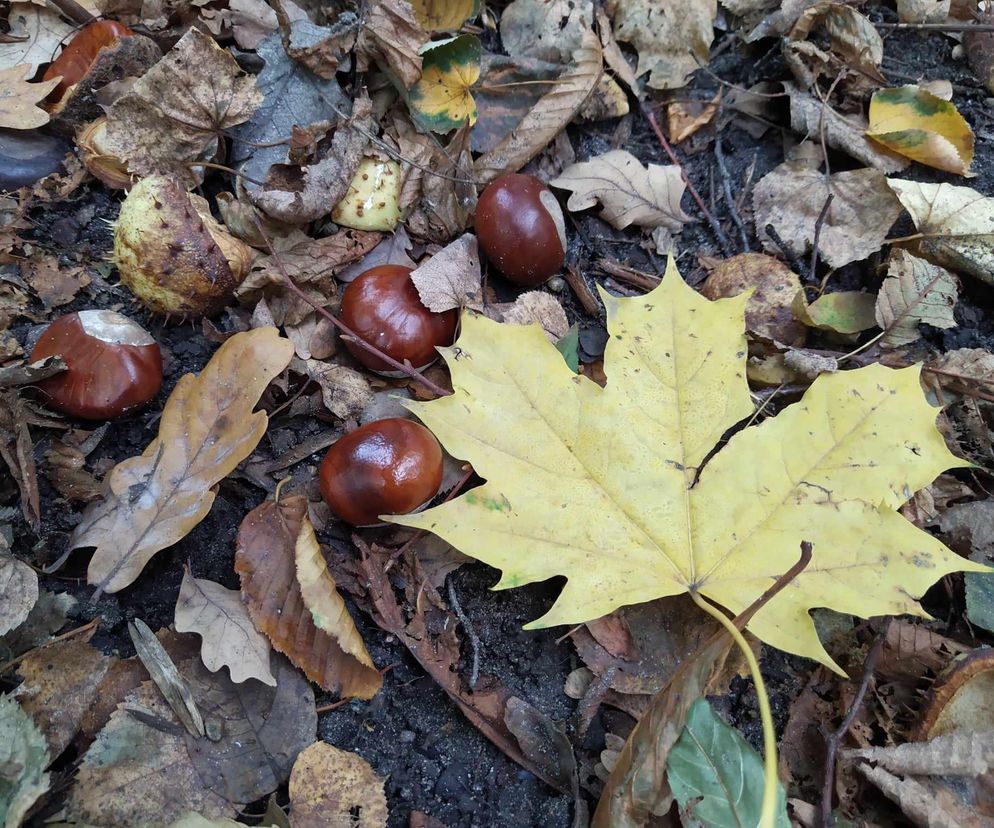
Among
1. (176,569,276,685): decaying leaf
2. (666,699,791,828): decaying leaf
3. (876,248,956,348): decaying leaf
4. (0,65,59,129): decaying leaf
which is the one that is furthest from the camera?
(0,65,59,129): decaying leaf

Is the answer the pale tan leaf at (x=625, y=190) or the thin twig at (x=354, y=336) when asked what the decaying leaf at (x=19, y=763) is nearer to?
the thin twig at (x=354, y=336)

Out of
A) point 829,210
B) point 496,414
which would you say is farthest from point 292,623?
point 829,210

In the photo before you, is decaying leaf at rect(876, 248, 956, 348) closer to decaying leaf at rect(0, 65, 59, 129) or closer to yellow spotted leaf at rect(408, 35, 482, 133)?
yellow spotted leaf at rect(408, 35, 482, 133)

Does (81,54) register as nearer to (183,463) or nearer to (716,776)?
(183,463)

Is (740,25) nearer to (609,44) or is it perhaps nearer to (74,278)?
(609,44)

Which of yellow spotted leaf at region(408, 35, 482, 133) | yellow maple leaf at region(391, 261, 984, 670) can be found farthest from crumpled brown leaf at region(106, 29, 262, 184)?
yellow maple leaf at region(391, 261, 984, 670)
